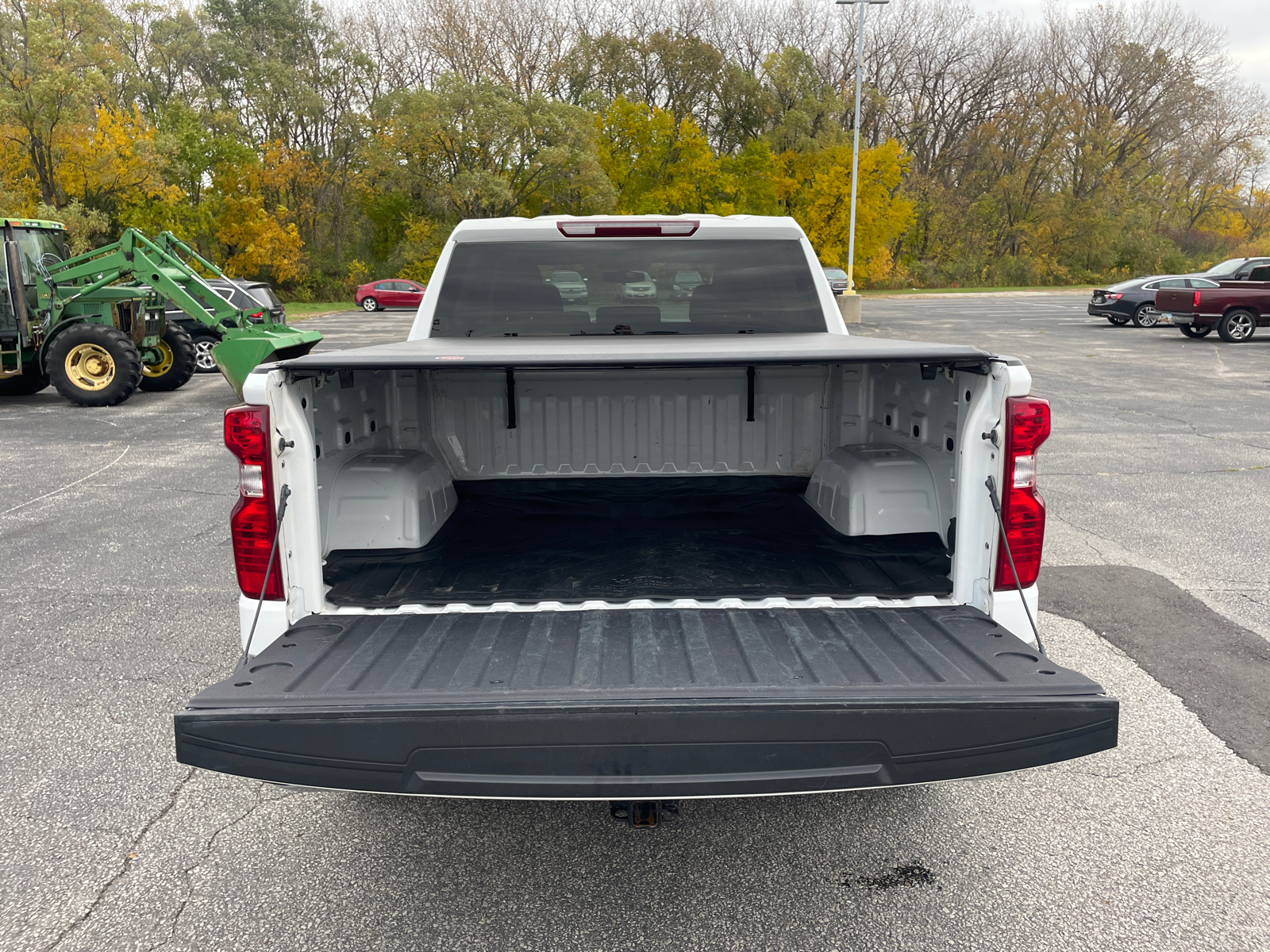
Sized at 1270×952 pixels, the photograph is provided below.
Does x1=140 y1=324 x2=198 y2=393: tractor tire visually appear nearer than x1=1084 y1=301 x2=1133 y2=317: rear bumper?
Yes

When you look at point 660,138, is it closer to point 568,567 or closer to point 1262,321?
point 1262,321

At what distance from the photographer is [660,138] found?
49.5m

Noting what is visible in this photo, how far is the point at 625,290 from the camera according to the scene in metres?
4.94

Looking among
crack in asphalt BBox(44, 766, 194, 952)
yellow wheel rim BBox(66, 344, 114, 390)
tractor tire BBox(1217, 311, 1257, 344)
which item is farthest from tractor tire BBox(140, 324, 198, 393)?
tractor tire BBox(1217, 311, 1257, 344)

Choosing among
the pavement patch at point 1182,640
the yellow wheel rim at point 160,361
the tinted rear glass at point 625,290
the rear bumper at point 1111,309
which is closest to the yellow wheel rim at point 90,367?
the yellow wheel rim at point 160,361

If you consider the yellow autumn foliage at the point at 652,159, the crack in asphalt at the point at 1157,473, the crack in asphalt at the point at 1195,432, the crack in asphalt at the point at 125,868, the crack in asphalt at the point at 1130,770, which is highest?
the yellow autumn foliage at the point at 652,159

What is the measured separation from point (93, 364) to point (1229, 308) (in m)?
23.5

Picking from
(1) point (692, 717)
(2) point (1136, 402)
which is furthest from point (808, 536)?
(2) point (1136, 402)

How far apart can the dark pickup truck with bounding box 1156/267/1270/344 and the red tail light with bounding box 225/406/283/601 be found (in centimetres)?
2417

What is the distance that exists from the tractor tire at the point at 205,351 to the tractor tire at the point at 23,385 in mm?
2423

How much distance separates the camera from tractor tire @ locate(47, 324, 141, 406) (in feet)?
43.7

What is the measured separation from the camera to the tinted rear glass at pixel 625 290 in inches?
191

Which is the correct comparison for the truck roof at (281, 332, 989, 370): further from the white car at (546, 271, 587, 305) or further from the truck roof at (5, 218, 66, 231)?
the truck roof at (5, 218, 66, 231)

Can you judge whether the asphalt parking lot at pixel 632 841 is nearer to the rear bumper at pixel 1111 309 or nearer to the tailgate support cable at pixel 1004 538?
the tailgate support cable at pixel 1004 538
